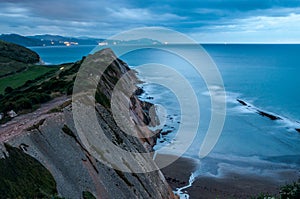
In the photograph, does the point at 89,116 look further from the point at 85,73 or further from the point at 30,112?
the point at 85,73

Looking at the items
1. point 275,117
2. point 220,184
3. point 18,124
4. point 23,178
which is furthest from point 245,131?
point 23,178

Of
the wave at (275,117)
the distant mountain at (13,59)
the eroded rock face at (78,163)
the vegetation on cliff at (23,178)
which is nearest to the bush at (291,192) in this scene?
the eroded rock face at (78,163)

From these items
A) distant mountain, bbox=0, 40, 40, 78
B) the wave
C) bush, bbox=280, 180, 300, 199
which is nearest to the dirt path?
bush, bbox=280, 180, 300, 199

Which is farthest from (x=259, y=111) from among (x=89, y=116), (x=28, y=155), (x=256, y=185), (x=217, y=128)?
(x=28, y=155)

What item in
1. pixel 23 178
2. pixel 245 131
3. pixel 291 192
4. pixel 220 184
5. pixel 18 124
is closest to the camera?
pixel 291 192

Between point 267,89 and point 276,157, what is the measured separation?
64586mm

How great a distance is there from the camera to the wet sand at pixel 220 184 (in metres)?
34.0

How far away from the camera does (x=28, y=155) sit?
19.1 meters

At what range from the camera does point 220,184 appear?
36.8 metres

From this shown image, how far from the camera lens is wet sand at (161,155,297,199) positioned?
34000 millimetres

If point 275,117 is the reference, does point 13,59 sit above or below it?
above

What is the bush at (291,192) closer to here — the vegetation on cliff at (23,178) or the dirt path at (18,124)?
the vegetation on cliff at (23,178)

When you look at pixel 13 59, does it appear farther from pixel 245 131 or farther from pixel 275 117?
pixel 275 117

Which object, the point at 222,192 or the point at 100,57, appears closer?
the point at 222,192
